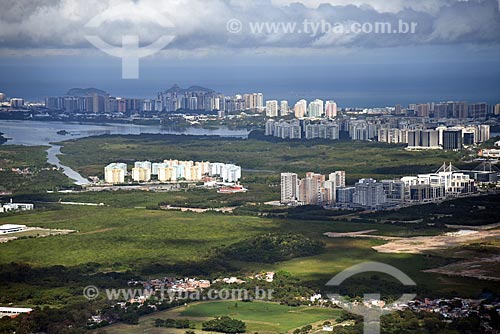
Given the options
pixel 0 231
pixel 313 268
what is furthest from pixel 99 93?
pixel 313 268

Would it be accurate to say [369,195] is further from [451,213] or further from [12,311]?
[12,311]

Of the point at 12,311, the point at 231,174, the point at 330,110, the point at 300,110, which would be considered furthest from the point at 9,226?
the point at 300,110

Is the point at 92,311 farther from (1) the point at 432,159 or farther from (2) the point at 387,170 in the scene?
(1) the point at 432,159

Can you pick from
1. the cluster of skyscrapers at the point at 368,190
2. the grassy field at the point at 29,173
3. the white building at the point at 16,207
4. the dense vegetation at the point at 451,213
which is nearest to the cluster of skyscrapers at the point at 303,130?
the grassy field at the point at 29,173

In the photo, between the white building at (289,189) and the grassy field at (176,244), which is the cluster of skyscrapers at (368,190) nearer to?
the white building at (289,189)

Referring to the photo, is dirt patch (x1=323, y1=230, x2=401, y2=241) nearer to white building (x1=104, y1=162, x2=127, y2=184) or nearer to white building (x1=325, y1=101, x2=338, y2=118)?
white building (x1=104, y1=162, x2=127, y2=184)
